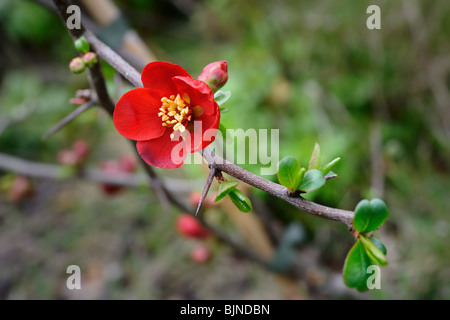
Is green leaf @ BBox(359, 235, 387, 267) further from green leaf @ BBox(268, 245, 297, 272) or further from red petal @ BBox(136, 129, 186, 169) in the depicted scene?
green leaf @ BBox(268, 245, 297, 272)

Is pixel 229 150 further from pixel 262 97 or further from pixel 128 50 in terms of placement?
pixel 262 97

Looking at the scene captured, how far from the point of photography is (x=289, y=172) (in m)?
0.33

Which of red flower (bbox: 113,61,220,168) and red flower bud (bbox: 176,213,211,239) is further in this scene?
red flower bud (bbox: 176,213,211,239)

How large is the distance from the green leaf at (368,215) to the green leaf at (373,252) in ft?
0.03

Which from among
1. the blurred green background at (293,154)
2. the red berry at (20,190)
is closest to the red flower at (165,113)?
the blurred green background at (293,154)

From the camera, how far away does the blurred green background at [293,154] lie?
1039 mm

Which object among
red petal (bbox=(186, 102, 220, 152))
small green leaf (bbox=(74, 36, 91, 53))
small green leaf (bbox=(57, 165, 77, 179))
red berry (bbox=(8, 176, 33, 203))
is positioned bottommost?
red petal (bbox=(186, 102, 220, 152))

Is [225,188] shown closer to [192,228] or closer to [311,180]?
[311,180]

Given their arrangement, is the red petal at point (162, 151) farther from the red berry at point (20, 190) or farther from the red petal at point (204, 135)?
the red berry at point (20, 190)

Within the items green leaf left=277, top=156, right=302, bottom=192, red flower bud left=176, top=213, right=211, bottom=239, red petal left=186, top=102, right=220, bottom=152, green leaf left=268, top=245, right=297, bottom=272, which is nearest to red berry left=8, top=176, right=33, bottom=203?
red flower bud left=176, top=213, right=211, bottom=239

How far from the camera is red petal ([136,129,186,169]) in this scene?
0.37m

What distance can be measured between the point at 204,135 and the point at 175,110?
0.28ft

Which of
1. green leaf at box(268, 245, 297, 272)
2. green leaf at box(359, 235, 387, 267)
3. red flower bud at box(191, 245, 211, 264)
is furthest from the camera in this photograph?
red flower bud at box(191, 245, 211, 264)

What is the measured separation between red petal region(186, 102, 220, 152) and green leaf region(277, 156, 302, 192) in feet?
0.25
